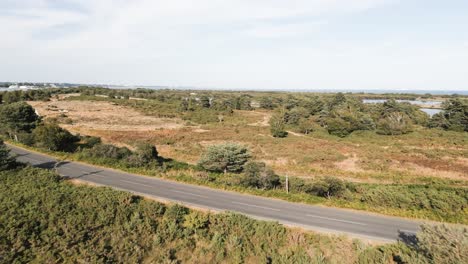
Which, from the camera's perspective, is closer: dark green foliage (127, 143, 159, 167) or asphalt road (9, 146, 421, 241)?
asphalt road (9, 146, 421, 241)

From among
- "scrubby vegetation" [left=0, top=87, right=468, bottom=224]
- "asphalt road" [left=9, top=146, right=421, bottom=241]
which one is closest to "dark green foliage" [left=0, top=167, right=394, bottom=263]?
"asphalt road" [left=9, top=146, right=421, bottom=241]

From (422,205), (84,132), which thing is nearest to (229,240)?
(422,205)

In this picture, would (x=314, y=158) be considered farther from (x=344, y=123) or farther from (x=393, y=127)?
(x=393, y=127)

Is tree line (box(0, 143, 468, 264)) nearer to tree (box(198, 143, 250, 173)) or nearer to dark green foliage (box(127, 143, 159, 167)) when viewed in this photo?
dark green foliage (box(127, 143, 159, 167))

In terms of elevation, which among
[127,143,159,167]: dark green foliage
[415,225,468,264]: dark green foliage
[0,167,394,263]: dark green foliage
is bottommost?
[0,167,394,263]: dark green foliage

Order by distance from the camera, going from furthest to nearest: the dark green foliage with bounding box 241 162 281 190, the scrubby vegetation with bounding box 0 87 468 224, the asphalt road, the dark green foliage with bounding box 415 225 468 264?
the dark green foliage with bounding box 241 162 281 190
the scrubby vegetation with bounding box 0 87 468 224
the asphalt road
the dark green foliage with bounding box 415 225 468 264

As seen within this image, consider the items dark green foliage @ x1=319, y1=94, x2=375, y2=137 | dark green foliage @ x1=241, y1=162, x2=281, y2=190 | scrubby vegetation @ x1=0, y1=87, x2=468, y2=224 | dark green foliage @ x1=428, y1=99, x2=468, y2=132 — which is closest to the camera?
scrubby vegetation @ x1=0, y1=87, x2=468, y2=224
